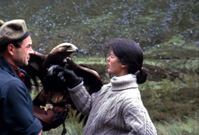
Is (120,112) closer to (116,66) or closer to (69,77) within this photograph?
(116,66)

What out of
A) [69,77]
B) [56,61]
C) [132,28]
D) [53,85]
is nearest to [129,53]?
[69,77]

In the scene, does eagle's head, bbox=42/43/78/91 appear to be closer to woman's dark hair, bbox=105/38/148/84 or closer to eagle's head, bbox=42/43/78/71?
eagle's head, bbox=42/43/78/71

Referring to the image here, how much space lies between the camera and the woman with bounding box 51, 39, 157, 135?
1.90 m

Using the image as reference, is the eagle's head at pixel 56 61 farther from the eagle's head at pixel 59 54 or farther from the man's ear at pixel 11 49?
the man's ear at pixel 11 49

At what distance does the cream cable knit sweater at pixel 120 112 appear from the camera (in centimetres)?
189

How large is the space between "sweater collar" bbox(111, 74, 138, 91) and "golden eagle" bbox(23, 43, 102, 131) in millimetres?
596

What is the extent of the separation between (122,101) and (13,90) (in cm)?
85

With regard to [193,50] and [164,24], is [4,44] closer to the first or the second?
[193,50]

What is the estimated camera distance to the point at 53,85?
2807 mm

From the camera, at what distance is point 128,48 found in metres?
2.13

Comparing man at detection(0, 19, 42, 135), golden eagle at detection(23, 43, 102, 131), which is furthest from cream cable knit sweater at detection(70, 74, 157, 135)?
man at detection(0, 19, 42, 135)

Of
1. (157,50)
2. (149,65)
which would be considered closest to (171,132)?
(149,65)

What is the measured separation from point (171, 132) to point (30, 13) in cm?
978

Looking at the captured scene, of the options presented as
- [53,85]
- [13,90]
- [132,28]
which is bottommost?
[132,28]
